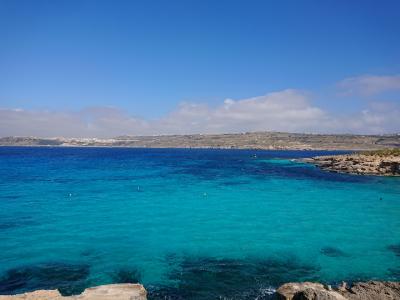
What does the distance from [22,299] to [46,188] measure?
43.4 meters

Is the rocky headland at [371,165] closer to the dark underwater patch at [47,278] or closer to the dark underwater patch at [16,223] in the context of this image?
the dark underwater patch at [16,223]

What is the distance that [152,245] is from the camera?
26.5 m

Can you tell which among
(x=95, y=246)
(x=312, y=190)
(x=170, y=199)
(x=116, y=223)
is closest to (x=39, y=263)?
(x=95, y=246)

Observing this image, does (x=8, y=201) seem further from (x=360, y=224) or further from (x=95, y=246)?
(x=360, y=224)

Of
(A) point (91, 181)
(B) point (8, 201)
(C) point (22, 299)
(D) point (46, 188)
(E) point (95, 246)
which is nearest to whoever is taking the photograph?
(C) point (22, 299)

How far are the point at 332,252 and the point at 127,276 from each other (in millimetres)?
14263

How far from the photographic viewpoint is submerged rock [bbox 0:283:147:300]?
15398mm

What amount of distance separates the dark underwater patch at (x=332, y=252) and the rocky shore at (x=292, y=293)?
7043 millimetres

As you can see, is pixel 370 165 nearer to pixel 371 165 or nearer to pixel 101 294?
pixel 371 165

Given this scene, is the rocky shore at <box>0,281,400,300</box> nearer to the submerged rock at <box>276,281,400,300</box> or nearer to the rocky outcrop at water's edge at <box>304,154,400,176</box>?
the submerged rock at <box>276,281,400,300</box>

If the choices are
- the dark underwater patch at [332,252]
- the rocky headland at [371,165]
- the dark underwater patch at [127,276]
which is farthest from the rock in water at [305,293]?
the rocky headland at [371,165]

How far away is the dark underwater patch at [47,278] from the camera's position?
1880cm

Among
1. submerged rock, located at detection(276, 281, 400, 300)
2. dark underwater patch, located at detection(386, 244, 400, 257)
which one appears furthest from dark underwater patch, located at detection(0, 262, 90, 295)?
dark underwater patch, located at detection(386, 244, 400, 257)

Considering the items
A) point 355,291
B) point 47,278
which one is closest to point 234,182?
point 47,278
